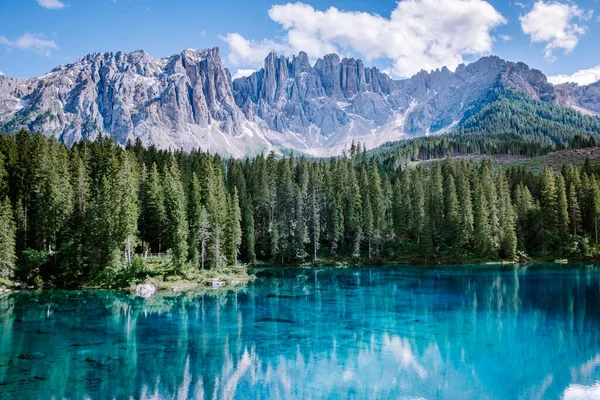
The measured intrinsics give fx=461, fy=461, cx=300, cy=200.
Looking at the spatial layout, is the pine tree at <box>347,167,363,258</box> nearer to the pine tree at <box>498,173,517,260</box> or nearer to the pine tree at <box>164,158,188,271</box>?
the pine tree at <box>498,173,517,260</box>

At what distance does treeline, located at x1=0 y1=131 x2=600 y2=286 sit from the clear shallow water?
1010 cm

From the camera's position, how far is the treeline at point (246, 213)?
60281mm

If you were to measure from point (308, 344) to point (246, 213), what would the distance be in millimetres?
57123

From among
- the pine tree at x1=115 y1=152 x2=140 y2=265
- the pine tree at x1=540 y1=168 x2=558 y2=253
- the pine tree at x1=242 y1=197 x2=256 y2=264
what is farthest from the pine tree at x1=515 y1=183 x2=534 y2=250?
the pine tree at x1=115 y1=152 x2=140 y2=265

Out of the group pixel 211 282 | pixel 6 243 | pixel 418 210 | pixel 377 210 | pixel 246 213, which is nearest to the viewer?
pixel 6 243

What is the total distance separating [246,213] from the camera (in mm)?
87688

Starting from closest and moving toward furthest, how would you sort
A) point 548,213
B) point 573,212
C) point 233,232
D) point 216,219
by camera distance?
point 216,219
point 233,232
point 573,212
point 548,213

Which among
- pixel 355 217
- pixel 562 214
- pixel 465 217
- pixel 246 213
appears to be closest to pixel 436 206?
pixel 465 217

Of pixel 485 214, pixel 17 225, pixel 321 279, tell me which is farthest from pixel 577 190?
pixel 17 225

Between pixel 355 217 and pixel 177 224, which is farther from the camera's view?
pixel 355 217

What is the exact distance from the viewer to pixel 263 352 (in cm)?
3022

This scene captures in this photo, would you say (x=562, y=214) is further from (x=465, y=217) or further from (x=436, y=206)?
(x=436, y=206)

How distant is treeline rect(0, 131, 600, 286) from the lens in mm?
60281

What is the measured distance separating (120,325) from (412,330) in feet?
76.7
